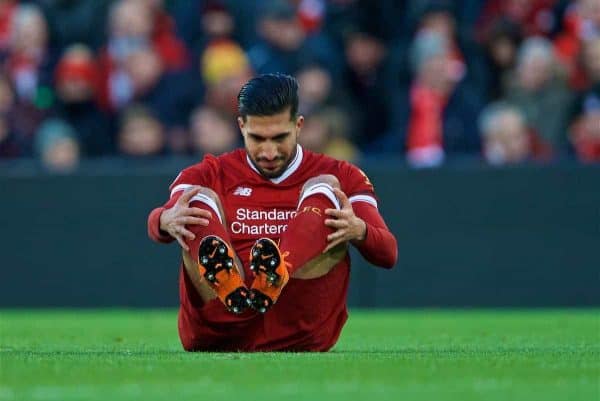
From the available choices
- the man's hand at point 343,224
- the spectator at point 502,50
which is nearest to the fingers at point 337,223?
the man's hand at point 343,224

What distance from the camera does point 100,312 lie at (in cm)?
1329

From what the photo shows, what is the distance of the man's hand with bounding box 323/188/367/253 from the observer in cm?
695

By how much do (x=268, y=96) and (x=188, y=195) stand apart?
644 millimetres

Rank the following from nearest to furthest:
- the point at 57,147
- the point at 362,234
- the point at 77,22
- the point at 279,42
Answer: the point at 362,234, the point at 57,147, the point at 279,42, the point at 77,22

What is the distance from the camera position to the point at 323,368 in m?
6.30

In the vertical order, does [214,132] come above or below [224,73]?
below

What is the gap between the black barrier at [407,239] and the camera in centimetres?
1310

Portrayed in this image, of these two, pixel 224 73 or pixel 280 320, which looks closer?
pixel 280 320

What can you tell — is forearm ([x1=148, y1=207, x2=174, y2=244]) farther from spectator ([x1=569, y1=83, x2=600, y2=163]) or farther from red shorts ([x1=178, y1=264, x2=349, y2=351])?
spectator ([x1=569, y1=83, x2=600, y2=163])

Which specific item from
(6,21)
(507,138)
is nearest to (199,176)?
(507,138)

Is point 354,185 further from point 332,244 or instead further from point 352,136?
point 352,136

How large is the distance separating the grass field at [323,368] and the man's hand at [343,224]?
54cm

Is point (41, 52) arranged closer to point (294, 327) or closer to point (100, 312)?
point (100, 312)

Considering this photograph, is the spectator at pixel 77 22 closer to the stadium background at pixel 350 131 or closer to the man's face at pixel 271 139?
the stadium background at pixel 350 131
